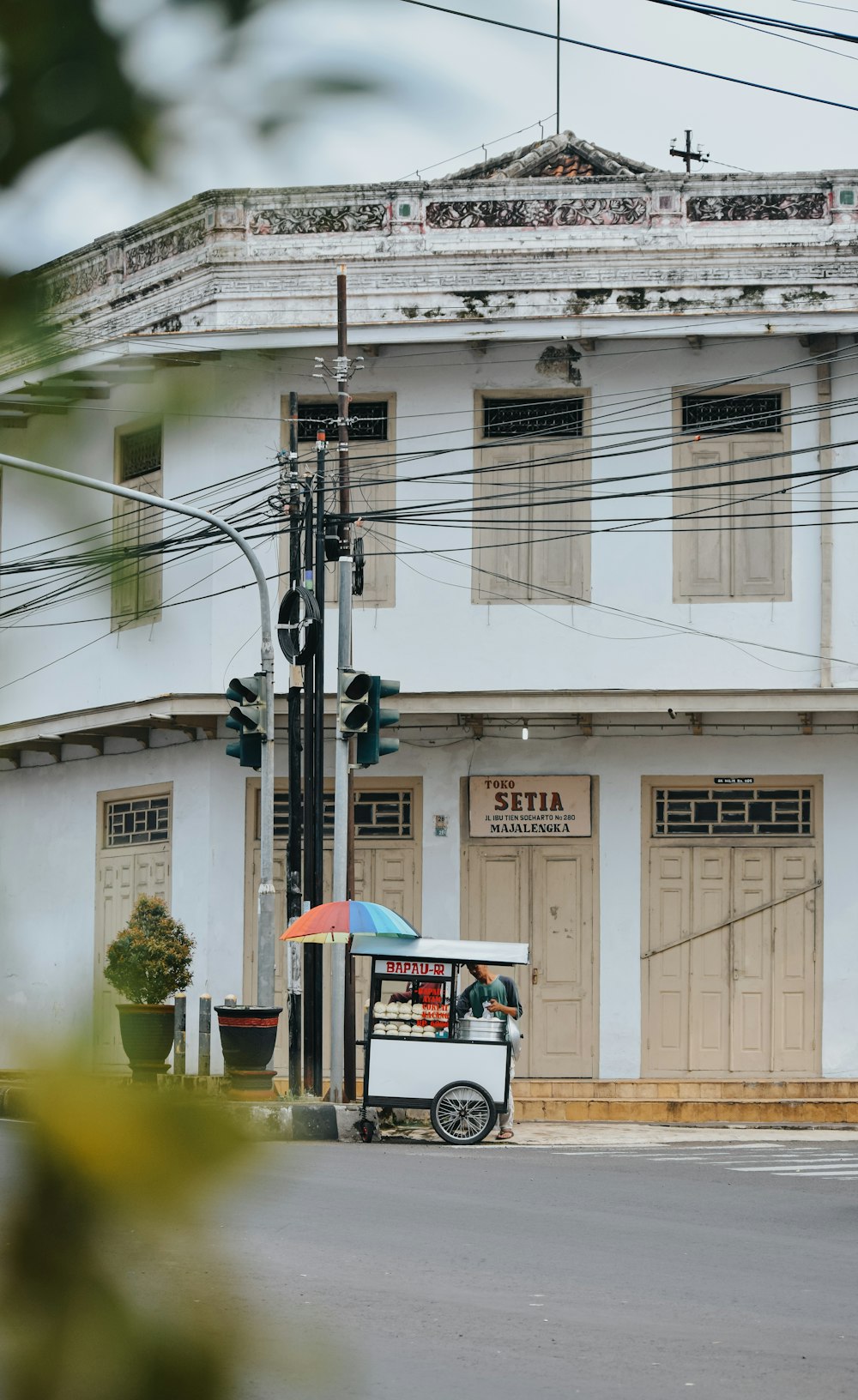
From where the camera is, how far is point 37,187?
0.95 meters

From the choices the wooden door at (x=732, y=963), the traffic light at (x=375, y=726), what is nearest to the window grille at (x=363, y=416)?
the traffic light at (x=375, y=726)

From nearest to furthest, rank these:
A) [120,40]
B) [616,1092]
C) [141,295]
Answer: [120,40], [141,295], [616,1092]

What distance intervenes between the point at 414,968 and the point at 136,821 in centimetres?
661

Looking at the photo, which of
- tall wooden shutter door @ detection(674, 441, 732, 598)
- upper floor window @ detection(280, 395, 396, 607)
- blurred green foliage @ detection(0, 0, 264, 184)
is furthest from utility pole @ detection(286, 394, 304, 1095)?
blurred green foliage @ detection(0, 0, 264, 184)

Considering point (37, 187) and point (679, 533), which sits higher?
point (679, 533)

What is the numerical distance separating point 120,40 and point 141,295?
2.98 feet

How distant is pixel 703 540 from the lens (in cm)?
1911

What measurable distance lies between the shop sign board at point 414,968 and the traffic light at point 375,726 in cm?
191

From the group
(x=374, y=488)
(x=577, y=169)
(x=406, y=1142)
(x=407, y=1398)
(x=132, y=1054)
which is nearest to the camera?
(x=132, y=1054)

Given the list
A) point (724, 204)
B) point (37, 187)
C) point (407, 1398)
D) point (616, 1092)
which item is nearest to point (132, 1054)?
point (37, 187)

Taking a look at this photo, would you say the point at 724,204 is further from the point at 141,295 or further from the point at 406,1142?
the point at 141,295

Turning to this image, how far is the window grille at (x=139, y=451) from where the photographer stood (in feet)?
3.26

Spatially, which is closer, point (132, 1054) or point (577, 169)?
point (132, 1054)

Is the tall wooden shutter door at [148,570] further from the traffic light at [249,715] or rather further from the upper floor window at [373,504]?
the upper floor window at [373,504]
